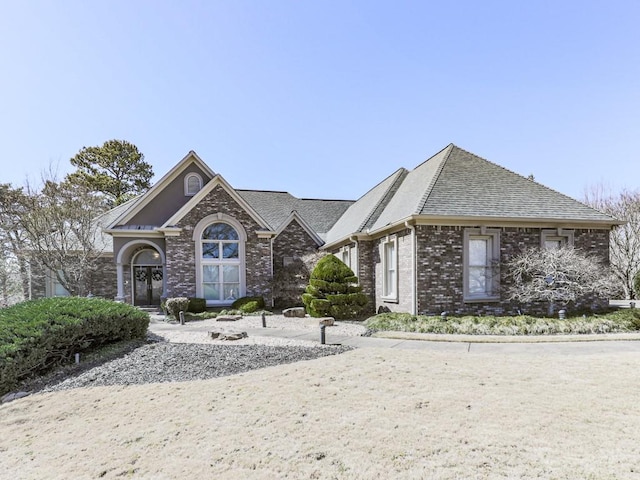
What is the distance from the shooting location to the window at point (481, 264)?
43.5 feet

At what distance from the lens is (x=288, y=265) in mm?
21109

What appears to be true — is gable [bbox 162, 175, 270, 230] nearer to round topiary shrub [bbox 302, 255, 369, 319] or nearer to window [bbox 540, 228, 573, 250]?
round topiary shrub [bbox 302, 255, 369, 319]

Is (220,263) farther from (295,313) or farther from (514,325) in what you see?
(514,325)

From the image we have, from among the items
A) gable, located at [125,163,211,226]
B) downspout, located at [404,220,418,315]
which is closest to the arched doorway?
gable, located at [125,163,211,226]

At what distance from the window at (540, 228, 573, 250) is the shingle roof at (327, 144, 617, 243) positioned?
1.82ft

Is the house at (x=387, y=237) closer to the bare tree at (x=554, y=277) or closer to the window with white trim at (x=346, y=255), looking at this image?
the window with white trim at (x=346, y=255)

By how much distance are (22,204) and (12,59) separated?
34.4 feet

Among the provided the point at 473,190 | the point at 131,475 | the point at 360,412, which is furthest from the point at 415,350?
the point at 473,190

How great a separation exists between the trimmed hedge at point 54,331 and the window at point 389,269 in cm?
908

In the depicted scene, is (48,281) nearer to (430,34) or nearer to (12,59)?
(12,59)

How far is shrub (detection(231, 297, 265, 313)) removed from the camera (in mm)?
17312

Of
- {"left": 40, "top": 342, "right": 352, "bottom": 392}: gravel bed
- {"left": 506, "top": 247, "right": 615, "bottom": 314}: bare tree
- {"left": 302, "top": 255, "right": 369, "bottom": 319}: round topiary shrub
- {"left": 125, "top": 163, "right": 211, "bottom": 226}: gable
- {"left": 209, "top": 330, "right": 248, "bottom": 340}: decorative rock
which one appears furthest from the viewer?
{"left": 125, "top": 163, "right": 211, "bottom": 226}: gable

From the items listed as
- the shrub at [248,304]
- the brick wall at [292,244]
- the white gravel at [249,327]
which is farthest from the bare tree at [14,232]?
the brick wall at [292,244]

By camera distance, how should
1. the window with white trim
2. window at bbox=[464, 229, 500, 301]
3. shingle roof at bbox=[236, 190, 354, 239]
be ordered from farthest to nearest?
1. shingle roof at bbox=[236, 190, 354, 239]
2. the window with white trim
3. window at bbox=[464, 229, 500, 301]
